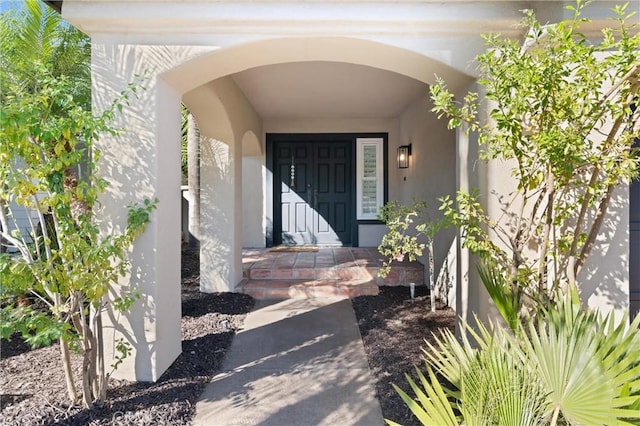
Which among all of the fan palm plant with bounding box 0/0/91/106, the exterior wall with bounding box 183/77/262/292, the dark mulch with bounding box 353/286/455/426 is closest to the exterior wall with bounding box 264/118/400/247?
the exterior wall with bounding box 183/77/262/292

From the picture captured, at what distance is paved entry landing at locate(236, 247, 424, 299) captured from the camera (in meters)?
4.93

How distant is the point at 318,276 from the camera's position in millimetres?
5277

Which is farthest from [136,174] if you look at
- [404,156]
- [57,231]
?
[404,156]

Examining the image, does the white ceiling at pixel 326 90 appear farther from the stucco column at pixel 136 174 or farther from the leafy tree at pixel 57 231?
the leafy tree at pixel 57 231

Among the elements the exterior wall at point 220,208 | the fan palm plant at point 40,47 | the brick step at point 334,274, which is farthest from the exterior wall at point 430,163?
the fan palm plant at point 40,47

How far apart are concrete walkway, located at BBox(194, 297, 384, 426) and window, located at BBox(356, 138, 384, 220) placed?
3716mm

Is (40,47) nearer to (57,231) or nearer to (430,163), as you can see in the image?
(57,231)

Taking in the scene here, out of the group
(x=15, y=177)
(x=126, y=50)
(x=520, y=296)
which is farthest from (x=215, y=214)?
(x=520, y=296)

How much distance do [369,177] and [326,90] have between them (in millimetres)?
2621

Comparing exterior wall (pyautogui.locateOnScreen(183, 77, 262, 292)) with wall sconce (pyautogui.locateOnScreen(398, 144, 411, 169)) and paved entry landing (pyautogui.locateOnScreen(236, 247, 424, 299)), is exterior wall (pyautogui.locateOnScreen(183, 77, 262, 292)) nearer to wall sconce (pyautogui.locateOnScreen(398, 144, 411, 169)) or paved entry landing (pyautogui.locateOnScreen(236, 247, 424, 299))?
paved entry landing (pyautogui.locateOnScreen(236, 247, 424, 299))

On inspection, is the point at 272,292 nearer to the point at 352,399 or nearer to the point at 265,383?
the point at 265,383

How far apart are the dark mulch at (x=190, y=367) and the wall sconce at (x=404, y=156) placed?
8.91 ft

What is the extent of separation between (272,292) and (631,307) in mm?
3762

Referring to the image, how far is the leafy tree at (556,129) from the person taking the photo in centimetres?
→ 194
